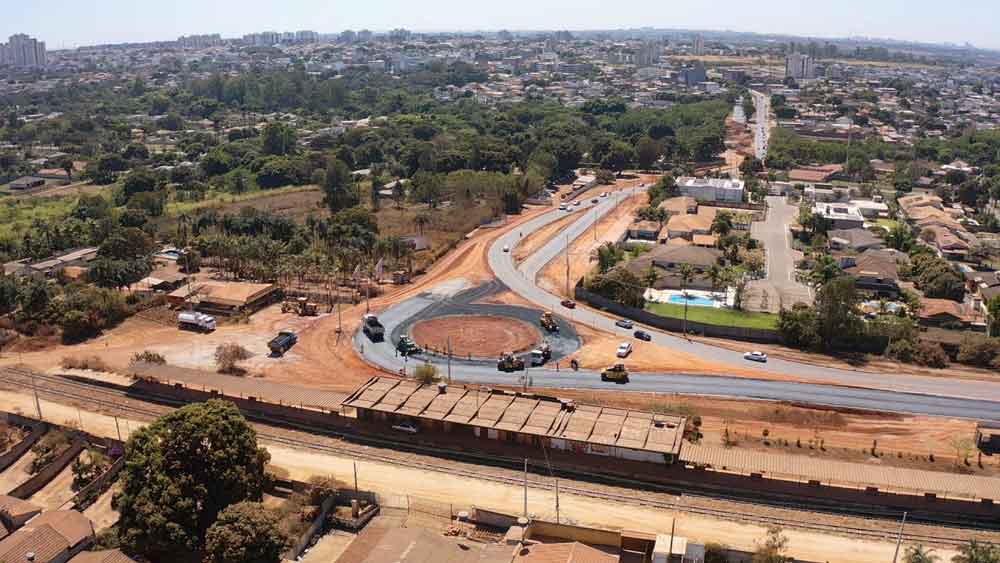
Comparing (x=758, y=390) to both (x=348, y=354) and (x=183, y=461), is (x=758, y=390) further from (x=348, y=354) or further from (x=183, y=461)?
(x=183, y=461)

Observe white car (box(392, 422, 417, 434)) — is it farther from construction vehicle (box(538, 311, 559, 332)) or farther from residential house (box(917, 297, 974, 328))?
residential house (box(917, 297, 974, 328))

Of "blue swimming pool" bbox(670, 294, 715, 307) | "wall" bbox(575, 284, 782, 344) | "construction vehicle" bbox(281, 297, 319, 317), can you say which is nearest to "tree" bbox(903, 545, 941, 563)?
"wall" bbox(575, 284, 782, 344)

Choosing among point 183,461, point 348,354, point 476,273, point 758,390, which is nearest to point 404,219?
point 476,273

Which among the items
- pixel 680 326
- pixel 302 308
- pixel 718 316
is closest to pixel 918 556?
pixel 680 326

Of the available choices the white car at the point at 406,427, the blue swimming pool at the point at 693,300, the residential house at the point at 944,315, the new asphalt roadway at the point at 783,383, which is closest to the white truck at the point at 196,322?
the new asphalt roadway at the point at 783,383

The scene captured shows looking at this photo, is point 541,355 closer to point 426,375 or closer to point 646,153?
point 426,375

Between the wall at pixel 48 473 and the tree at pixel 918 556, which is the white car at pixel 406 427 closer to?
the wall at pixel 48 473
